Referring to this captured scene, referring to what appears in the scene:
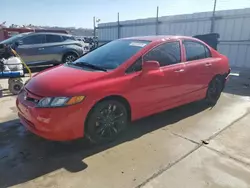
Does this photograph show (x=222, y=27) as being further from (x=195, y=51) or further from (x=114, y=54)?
(x=114, y=54)

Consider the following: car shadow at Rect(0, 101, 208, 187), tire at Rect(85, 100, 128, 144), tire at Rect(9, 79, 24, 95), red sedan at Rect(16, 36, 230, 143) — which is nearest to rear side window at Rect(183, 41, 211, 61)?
red sedan at Rect(16, 36, 230, 143)

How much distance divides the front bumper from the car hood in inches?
7.8

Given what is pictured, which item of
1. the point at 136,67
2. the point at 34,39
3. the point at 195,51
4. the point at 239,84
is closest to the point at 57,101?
the point at 136,67

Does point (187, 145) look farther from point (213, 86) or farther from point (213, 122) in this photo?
point (213, 86)

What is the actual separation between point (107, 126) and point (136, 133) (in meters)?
0.62

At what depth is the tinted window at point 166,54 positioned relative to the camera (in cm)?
370

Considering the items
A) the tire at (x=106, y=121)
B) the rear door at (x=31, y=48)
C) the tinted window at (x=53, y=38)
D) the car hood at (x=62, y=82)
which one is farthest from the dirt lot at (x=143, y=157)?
the tinted window at (x=53, y=38)

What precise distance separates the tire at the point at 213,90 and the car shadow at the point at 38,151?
130cm

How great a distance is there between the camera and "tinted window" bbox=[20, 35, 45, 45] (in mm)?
9008

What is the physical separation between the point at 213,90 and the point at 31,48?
7.24 meters

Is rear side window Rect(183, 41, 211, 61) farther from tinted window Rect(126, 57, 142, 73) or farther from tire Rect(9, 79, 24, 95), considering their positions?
tire Rect(9, 79, 24, 95)

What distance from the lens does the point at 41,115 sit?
2.78 metres

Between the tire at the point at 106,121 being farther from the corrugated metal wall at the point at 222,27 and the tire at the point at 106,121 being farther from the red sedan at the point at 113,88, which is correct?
the corrugated metal wall at the point at 222,27

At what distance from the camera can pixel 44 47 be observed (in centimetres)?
935
